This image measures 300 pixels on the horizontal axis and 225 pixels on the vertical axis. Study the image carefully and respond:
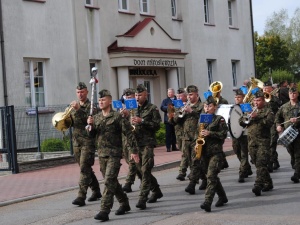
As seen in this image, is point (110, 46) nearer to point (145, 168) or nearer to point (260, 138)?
point (260, 138)

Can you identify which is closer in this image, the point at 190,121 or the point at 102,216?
the point at 102,216

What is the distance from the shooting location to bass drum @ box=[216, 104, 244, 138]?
41.8 ft

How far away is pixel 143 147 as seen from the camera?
1129cm

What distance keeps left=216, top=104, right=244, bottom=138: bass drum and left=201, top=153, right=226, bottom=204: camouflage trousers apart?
208 cm

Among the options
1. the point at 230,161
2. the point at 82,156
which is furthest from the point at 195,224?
the point at 230,161

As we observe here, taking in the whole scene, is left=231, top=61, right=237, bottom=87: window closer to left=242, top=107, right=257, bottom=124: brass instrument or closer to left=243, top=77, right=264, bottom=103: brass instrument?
left=243, top=77, right=264, bottom=103: brass instrument

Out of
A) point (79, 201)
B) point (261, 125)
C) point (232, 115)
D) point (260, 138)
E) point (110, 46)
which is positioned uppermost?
point (110, 46)

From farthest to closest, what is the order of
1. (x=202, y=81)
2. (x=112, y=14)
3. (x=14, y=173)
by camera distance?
(x=202, y=81), (x=112, y=14), (x=14, y=173)

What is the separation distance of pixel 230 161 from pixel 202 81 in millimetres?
12403

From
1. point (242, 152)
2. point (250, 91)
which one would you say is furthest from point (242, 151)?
point (250, 91)

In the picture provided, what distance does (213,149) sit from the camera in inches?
420

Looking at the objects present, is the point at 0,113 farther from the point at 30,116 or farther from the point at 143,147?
the point at 143,147

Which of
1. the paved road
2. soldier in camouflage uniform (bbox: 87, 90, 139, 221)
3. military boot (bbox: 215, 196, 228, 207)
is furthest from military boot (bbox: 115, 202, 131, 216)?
military boot (bbox: 215, 196, 228, 207)

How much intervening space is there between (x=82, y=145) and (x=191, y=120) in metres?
2.58
